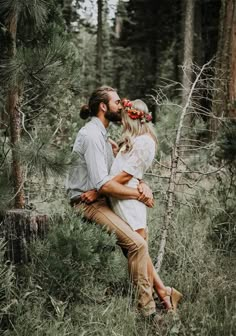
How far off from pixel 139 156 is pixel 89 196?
54 centimetres

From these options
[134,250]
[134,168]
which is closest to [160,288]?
[134,250]

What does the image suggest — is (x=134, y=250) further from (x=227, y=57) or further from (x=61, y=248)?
(x=227, y=57)

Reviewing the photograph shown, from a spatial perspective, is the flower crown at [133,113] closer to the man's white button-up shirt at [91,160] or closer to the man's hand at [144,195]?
the man's white button-up shirt at [91,160]

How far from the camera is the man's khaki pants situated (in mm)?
4035

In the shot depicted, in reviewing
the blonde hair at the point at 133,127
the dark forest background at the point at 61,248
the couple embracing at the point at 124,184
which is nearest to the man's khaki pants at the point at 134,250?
the couple embracing at the point at 124,184

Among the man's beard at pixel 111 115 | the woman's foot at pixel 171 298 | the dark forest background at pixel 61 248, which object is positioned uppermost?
the man's beard at pixel 111 115

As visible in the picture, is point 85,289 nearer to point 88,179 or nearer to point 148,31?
point 88,179

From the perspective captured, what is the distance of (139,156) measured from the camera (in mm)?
4109

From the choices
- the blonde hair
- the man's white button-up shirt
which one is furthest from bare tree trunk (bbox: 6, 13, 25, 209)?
the blonde hair

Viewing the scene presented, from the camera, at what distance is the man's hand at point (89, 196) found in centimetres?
416

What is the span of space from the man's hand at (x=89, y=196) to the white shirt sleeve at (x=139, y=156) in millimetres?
332

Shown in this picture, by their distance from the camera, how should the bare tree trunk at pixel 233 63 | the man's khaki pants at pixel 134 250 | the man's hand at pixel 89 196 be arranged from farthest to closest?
1. the bare tree trunk at pixel 233 63
2. the man's hand at pixel 89 196
3. the man's khaki pants at pixel 134 250

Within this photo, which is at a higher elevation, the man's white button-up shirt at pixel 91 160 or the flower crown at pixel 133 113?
the flower crown at pixel 133 113

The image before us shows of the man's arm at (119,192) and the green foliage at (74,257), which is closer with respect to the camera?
the green foliage at (74,257)
